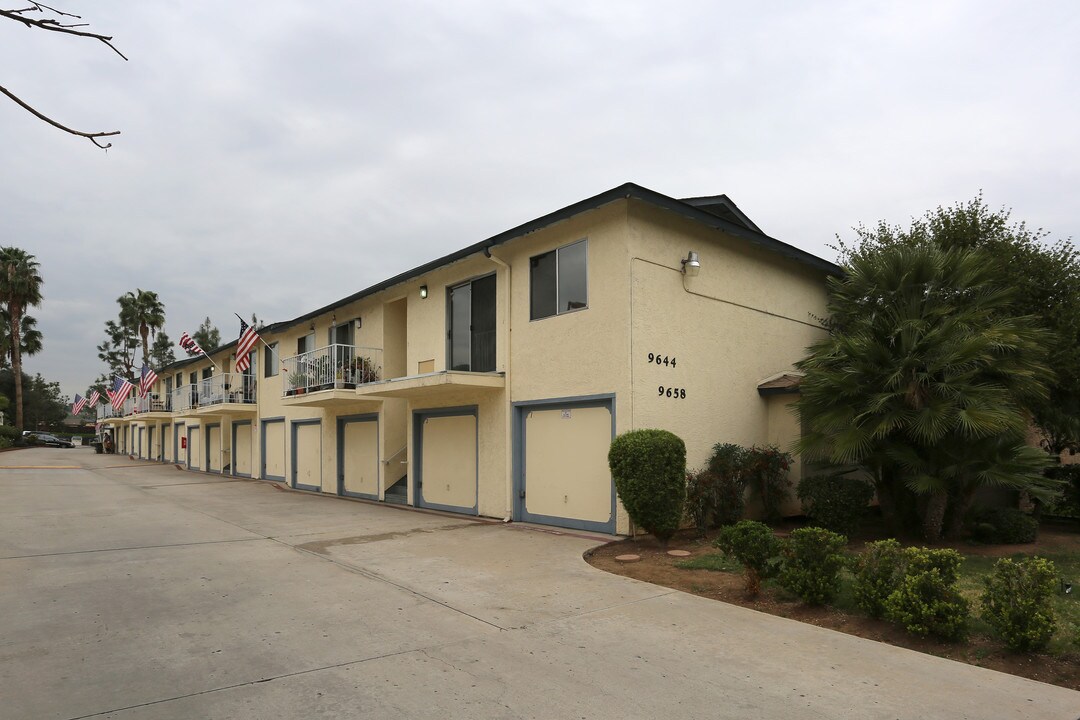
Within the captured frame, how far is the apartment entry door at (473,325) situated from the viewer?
44.0 feet

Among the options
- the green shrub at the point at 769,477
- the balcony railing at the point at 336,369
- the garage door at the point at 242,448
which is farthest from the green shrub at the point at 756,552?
the garage door at the point at 242,448

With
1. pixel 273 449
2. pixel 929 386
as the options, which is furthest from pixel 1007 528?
pixel 273 449

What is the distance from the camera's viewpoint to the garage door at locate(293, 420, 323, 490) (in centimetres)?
2033

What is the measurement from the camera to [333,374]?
55.4 ft

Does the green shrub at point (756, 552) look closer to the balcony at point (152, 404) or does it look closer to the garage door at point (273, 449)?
the garage door at point (273, 449)

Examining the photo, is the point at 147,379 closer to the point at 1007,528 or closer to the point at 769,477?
the point at 769,477

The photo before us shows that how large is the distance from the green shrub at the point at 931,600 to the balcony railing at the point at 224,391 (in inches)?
942

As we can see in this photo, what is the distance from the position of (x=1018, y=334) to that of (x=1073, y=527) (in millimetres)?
5647

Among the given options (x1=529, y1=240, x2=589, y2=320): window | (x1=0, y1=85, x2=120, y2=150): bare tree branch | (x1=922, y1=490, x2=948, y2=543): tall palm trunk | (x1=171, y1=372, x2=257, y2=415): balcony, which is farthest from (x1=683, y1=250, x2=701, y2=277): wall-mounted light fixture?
(x1=171, y1=372, x2=257, y2=415): balcony

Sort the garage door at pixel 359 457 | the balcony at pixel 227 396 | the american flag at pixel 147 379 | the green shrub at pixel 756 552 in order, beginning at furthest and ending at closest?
the american flag at pixel 147 379 → the balcony at pixel 227 396 → the garage door at pixel 359 457 → the green shrub at pixel 756 552

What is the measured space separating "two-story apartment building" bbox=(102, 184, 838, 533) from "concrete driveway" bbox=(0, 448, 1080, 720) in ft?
8.94

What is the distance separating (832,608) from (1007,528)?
5.60 meters

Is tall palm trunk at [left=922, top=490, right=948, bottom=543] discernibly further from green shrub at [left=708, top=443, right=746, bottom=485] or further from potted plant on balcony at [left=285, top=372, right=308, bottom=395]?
potted plant on balcony at [left=285, top=372, right=308, bottom=395]

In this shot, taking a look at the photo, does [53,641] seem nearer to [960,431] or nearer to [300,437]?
[960,431]
